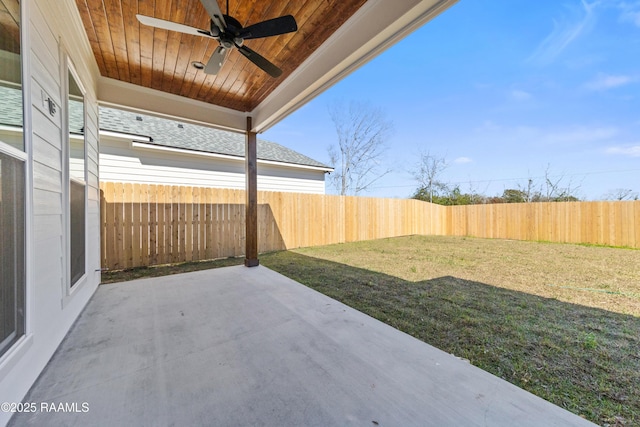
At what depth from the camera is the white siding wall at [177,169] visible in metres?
5.93

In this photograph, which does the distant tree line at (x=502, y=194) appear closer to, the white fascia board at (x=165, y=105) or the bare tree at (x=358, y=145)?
the bare tree at (x=358, y=145)

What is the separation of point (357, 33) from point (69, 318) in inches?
139

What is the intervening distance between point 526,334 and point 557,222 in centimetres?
865

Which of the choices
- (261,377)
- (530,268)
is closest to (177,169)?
(261,377)

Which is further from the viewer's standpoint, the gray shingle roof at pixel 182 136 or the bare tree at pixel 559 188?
the bare tree at pixel 559 188

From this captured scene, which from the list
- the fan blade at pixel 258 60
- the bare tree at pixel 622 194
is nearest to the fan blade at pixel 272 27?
the fan blade at pixel 258 60

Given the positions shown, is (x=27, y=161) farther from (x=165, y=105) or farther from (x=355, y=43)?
(x=165, y=105)

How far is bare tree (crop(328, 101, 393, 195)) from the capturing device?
43.7 feet

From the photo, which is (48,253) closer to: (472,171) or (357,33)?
(357,33)

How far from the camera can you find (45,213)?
1.64m

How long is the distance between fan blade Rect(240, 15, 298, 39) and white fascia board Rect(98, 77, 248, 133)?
237 centimetres

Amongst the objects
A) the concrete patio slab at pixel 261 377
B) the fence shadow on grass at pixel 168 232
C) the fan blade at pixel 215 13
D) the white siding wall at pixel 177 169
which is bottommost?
the concrete patio slab at pixel 261 377

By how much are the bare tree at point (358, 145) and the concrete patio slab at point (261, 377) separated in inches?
482

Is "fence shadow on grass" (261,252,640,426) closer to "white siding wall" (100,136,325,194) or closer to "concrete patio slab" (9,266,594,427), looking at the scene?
"concrete patio slab" (9,266,594,427)
